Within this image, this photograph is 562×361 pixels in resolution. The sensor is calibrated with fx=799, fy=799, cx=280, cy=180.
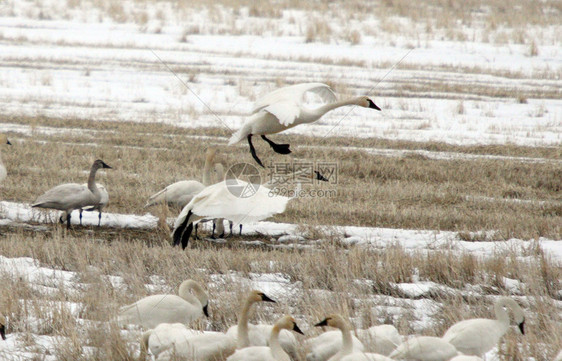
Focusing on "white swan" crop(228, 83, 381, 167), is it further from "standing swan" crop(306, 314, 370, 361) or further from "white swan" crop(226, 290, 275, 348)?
"standing swan" crop(306, 314, 370, 361)

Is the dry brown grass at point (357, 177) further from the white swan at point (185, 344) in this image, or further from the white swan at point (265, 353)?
the white swan at point (265, 353)

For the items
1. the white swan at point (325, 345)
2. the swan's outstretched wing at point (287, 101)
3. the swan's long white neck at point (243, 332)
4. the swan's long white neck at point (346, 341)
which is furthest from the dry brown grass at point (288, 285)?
the swan's outstretched wing at point (287, 101)

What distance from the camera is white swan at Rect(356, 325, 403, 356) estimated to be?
4785 millimetres

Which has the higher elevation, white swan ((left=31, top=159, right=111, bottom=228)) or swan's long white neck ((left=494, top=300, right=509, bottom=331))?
swan's long white neck ((left=494, top=300, right=509, bottom=331))

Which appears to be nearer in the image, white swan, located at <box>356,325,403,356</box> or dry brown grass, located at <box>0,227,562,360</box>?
white swan, located at <box>356,325,403,356</box>

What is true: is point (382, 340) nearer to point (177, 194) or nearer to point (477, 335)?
point (477, 335)

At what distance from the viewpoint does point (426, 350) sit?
450cm

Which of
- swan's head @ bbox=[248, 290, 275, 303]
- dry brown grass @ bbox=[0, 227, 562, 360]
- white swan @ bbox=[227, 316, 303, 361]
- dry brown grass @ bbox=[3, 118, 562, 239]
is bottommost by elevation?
dry brown grass @ bbox=[3, 118, 562, 239]

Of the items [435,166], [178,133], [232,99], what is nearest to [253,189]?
[435,166]

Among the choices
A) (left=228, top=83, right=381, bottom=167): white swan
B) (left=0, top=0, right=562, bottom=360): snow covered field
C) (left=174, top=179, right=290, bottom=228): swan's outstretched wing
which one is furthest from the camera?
(left=228, top=83, right=381, bottom=167): white swan

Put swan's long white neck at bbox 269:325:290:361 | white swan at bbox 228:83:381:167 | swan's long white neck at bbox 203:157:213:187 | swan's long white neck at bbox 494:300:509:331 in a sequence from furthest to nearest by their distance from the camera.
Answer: swan's long white neck at bbox 203:157:213:187
white swan at bbox 228:83:381:167
swan's long white neck at bbox 494:300:509:331
swan's long white neck at bbox 269:325:290:361

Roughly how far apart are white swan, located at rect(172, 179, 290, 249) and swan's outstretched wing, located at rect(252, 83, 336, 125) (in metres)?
0.71

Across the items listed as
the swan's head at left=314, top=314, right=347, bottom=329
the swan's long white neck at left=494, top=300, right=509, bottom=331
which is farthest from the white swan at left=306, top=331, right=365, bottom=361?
the swan's long white neck at left=494, top=300, right=509, bottom=331

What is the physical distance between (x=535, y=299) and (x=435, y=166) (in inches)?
248
